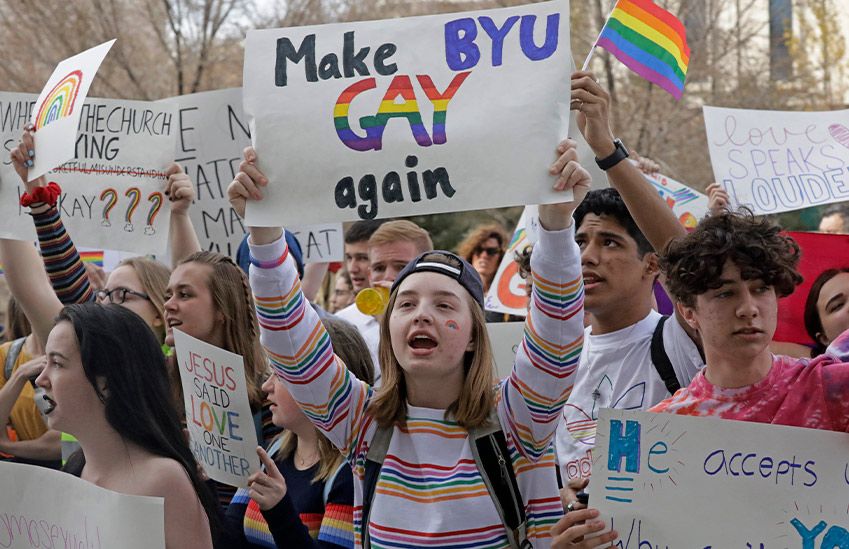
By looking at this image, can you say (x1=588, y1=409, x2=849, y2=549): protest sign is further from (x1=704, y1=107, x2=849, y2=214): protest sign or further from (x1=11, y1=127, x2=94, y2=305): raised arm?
(x1=11, y1=127, x2=94, y2=305): raised arm

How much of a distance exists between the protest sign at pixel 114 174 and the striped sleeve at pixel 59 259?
0.58m

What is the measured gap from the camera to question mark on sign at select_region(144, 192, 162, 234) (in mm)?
5316

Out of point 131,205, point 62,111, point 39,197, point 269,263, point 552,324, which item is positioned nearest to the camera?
point 552,324

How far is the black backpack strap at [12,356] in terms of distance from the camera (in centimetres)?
525

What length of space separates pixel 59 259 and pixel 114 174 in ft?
→ 3.03

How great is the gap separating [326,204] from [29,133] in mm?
1869

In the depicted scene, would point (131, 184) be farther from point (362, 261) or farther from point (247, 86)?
point (247, 86)

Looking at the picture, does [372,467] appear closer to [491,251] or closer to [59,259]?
[59,259]

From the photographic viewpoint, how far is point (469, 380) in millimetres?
3344

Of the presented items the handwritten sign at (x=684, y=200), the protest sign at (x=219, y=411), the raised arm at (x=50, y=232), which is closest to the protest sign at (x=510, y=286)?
the handwritten sign at (x=684, y=200)

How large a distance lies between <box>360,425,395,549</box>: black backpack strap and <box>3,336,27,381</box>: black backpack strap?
2.54 m

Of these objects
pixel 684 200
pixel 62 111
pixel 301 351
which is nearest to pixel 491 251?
pixel 684 200

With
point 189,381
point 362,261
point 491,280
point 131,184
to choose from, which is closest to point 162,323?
point 131,184

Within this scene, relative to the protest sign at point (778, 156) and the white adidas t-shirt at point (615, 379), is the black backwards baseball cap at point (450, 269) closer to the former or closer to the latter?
the white adidas t-shirt at point (615, 379)
